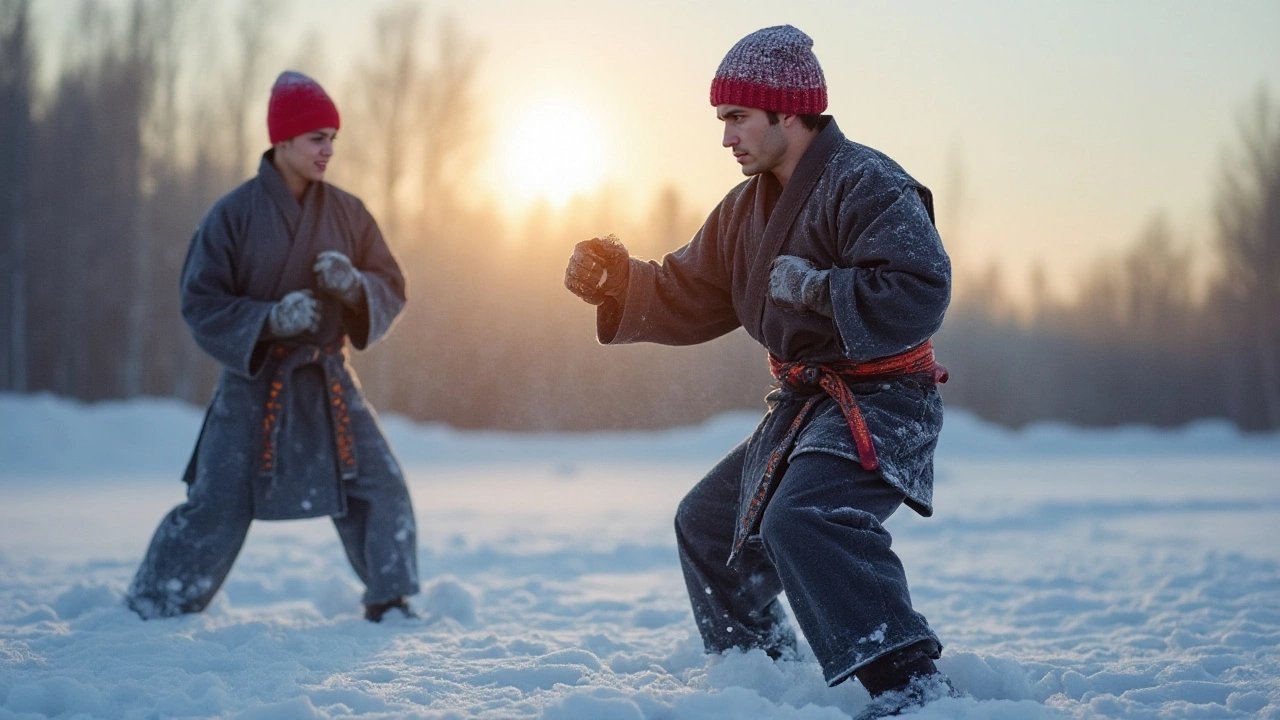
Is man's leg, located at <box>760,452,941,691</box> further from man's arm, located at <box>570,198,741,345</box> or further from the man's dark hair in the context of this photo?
the man's dark hair

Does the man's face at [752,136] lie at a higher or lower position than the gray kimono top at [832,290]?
higher

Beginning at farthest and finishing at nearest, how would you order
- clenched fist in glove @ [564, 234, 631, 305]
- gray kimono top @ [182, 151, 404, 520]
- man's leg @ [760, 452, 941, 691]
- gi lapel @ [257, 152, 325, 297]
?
gi lapel @ [257, 152, 325, 297] → gray kimono top @ [182, 151, 404, 520] → clenched fist in glove @ [564, 234, 631, 305] → man's leg @ [760, 452, 941, 691]

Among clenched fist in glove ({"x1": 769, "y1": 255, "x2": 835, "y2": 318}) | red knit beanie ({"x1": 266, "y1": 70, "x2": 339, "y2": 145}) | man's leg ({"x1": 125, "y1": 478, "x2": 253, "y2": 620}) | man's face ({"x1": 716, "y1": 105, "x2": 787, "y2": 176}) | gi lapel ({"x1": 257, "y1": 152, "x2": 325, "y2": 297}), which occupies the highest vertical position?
red knit beanie ({"x1": 266, "y1": 70, "x2": 339, "y2": 145})

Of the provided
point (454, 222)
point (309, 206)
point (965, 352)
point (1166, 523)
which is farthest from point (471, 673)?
point (965, 352)

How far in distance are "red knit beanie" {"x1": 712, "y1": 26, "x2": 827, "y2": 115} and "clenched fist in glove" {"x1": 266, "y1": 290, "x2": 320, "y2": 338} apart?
5.00ft

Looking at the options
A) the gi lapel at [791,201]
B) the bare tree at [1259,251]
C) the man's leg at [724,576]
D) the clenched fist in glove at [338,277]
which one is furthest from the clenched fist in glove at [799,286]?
the bare tree at [1259,251]

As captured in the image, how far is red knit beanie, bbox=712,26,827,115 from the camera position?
2.67 metres

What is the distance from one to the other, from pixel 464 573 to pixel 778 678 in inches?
111

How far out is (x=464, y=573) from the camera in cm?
520

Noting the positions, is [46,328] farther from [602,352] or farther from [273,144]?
[273,144]

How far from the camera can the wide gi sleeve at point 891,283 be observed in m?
2.42

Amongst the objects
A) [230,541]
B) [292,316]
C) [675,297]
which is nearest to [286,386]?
[292,316]

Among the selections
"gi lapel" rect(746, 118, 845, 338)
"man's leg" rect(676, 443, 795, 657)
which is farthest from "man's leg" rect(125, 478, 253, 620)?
"gi lapel" rect(746, 118, 845, 338)

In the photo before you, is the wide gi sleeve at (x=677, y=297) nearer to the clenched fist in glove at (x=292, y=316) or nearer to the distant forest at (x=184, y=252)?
the clenched fist in glove at (x=292, y=316)
